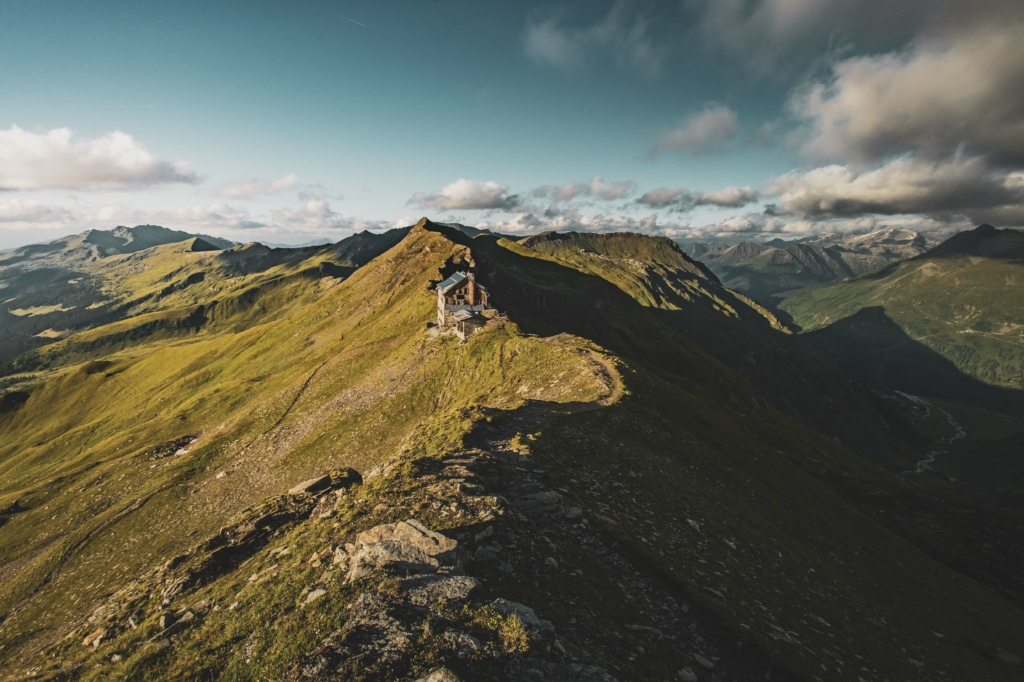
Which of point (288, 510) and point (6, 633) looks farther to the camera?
point (6, 633)

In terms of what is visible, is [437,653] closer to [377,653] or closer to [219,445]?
[377,653]

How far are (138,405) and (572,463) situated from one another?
150772mm

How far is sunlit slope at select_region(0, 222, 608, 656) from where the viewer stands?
4441 centimetres

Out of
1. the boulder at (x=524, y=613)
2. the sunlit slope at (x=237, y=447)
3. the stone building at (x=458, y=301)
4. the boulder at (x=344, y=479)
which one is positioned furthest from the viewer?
the stone building at (x=458, y=301)

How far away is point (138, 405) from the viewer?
413 feet

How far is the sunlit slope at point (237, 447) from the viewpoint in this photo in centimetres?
4441

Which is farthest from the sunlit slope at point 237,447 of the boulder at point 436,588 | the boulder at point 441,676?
the boulder at point 441,676

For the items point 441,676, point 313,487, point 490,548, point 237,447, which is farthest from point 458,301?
point 441,676

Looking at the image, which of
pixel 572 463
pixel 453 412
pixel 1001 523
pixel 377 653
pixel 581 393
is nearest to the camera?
pixel 377 653

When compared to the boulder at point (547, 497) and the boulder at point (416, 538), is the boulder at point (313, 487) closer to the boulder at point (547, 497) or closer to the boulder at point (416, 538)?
the boulder at point (416, 538)

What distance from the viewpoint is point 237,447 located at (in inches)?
2544

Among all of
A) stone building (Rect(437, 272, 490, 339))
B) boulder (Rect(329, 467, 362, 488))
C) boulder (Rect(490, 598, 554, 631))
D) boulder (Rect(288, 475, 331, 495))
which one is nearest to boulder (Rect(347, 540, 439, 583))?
boulder (Rect(490, 598, 554, 631))

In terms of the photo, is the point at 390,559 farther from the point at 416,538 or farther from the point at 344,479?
the point at 344,479

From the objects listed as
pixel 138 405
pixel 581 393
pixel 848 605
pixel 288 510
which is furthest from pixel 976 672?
pixel 138 405
